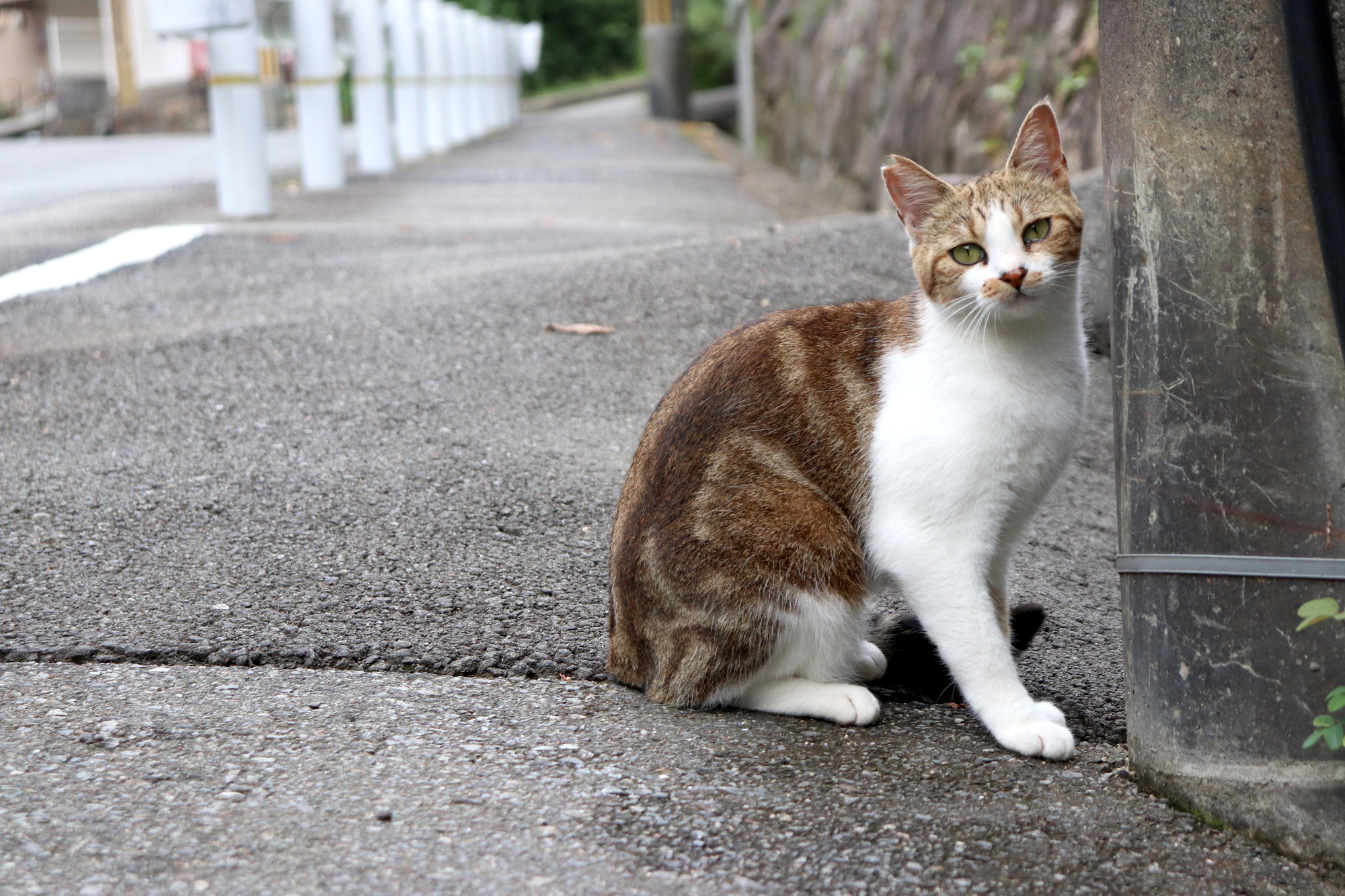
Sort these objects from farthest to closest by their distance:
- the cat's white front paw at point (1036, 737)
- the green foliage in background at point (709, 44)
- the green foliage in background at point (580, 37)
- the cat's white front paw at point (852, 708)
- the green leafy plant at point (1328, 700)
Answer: the green foliage in background at point (580, 37)
the green foliage in background at point (709, 44)
the cat's white front paw at point (852, 708)
the cat's white front paw at point (1036, 737)
the green leafy plant at point (1328, 700)

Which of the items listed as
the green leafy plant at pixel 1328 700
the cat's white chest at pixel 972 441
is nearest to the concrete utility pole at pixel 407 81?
the cat's white chest at pixel 972 441

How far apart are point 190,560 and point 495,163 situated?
11.6 m

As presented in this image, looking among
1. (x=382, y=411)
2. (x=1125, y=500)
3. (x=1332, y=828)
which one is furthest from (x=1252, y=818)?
(x=382, y=411)

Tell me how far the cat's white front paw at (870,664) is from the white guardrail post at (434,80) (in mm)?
13487

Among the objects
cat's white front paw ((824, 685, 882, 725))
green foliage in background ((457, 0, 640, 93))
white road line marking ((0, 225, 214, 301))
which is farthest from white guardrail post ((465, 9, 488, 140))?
green foliage in background ((457, 0, 640, 93))

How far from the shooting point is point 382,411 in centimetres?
425

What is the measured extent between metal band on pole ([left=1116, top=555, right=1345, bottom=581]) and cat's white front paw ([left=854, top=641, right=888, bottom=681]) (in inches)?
27.5

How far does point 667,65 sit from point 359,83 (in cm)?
1396

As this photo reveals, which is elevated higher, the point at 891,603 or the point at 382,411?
the point at 382,411

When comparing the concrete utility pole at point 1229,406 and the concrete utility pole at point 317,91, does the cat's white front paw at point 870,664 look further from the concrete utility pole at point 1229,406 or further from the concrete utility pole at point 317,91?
the concrete utility pole at point 317,91

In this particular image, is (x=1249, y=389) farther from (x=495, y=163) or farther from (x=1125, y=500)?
(x=495, y=163)

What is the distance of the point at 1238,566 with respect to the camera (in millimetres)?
2004

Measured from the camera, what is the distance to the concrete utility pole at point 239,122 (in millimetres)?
7957

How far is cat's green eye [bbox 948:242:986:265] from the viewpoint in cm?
235
